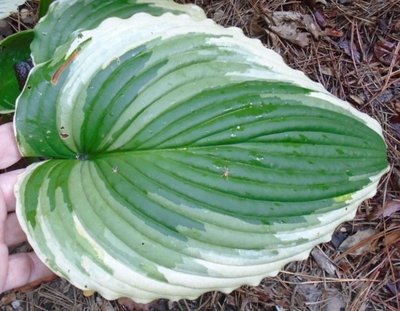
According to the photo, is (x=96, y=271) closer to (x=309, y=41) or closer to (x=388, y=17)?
(x=309, y=41)

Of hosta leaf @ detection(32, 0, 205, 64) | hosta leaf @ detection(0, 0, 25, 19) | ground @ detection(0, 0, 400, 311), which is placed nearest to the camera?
hosta leaf @ detection(0, 0, 25, 19)

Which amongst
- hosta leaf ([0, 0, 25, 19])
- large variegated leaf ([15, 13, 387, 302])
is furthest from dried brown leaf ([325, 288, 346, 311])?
hosta leaf ([0, 0, 25, 19])

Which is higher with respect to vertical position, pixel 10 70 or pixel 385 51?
pixel 10 70

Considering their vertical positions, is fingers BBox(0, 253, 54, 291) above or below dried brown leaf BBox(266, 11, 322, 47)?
below

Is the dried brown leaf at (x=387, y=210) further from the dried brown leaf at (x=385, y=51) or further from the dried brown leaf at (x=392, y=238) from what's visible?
the dried brown leaf at (x=385, y=51)

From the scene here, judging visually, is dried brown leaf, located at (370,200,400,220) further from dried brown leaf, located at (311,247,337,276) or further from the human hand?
the human hand

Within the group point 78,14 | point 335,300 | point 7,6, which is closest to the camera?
point 7,6

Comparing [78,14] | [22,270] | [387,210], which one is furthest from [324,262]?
[78,14]

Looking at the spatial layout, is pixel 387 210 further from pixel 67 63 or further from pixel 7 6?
pixel 7 6
